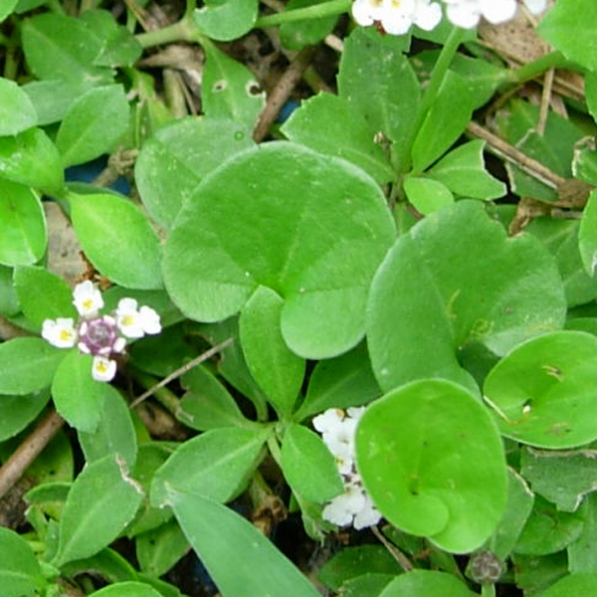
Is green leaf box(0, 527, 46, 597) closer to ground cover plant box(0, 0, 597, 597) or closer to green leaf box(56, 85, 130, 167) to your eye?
ground cover plant box(0, 0, 597, 597)

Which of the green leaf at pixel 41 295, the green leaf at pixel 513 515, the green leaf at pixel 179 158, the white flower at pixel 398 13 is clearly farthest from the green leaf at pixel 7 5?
the green leaf at pixel 513 515

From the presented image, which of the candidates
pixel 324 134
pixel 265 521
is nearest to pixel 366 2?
pixel 324 134

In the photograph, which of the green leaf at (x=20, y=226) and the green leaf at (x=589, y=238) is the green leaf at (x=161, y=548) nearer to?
the green leaf at (x=20, y=226)

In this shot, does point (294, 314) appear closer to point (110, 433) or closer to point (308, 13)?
point (110, 433)

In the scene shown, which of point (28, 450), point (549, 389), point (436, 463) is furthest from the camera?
point (28, 450)

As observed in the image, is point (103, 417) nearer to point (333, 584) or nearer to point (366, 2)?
point (333, 584)

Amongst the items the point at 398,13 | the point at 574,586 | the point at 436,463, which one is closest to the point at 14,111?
the point at 398,13

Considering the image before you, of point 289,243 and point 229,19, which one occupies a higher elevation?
point 229,19
